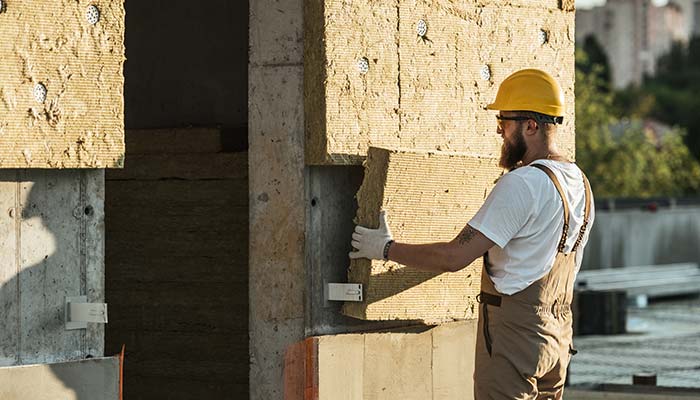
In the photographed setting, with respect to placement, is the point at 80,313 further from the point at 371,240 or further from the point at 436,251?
the point at 436,251

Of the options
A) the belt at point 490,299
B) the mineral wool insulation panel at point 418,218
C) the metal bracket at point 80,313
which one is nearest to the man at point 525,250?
the belt at point 490,299

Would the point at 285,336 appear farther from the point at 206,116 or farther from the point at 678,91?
the point at 678,91

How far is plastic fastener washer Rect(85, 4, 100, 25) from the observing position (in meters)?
5.23

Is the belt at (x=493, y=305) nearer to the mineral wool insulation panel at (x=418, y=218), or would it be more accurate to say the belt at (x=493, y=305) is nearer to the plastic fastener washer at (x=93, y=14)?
the mineral wool insulation panel at (x=418, y=218)

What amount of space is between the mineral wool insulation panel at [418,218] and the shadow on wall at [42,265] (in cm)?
122

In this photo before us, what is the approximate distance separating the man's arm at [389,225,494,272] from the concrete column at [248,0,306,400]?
2.10 ft

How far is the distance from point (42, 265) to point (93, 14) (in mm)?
1003

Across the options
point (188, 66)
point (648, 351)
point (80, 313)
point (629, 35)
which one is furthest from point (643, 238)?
point (629, 35)

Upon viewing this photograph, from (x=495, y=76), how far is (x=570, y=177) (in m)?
1.35

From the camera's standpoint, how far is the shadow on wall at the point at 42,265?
508cm

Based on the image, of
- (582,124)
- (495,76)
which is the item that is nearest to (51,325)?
(495,76)

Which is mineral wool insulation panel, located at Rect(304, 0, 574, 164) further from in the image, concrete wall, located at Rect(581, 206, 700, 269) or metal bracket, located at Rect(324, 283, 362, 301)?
concrete wall, located at Rect(581, 206, 700, 269)

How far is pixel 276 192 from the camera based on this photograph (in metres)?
5.92

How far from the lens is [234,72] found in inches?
285
